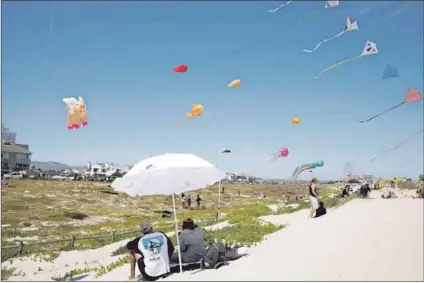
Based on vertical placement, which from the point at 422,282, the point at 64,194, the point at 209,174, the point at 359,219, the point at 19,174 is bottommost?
the point at 422,282

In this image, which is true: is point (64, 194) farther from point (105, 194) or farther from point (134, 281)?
point (134, 281)

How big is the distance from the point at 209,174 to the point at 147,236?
6.11 feet

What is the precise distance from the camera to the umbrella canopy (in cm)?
725

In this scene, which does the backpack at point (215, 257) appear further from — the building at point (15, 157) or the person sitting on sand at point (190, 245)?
the building at point (15, 157)

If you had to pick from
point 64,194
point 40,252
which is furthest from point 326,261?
point 64,194

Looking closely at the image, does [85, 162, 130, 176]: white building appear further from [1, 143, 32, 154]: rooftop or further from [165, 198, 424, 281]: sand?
[165, 198, 424, 281]: sand

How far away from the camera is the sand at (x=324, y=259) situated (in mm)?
6605

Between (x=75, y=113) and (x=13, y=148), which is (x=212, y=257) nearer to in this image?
(x=75, y=113)

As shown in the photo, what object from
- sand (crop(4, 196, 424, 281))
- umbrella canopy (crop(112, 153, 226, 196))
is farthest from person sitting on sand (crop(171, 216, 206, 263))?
umbrella canopy (crop(112, 153, 226, 196))

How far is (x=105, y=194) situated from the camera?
3734 cm

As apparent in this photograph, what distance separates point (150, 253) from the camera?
6855 mm

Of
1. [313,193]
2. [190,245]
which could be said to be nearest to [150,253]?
[190,245]

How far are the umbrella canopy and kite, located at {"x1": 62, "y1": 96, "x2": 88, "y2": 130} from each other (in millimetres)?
3515

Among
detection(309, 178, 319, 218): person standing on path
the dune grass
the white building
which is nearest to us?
detection(309, 178, 319, 218): person standing on path
